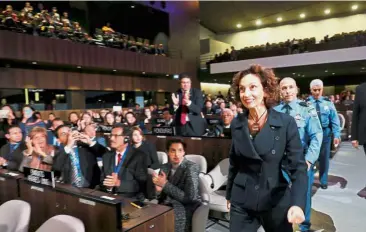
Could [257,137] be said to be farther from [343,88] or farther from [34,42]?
[343,88]

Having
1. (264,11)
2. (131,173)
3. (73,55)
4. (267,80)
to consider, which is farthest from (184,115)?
(264,11)

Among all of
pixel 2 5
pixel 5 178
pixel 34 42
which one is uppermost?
pixel 2 5

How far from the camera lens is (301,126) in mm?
2164

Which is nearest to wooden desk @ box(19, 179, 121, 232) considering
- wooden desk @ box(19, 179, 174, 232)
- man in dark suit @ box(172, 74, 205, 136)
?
wooden desk @ box(19, 179, 174, 232)

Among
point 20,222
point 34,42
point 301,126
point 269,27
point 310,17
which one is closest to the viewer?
point 20,222

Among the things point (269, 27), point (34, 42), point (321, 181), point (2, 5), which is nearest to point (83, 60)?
point (34, 42)

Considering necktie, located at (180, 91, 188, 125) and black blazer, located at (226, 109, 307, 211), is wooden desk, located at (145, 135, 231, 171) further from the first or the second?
black blazer, located at (226, 109, 307, 211)

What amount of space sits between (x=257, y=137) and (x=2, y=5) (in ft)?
37.7

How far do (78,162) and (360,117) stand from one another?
2.94m

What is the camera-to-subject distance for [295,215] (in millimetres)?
1160

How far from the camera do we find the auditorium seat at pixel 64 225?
5.03 ft

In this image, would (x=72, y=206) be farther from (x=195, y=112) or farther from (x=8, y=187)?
(x=195, y=112)

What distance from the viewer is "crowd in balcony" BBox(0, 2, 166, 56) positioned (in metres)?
8.22

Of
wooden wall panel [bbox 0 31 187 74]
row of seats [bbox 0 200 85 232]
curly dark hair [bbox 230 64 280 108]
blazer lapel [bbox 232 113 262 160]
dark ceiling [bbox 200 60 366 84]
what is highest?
wooden wall panel [bbox 0 31 187 74]
